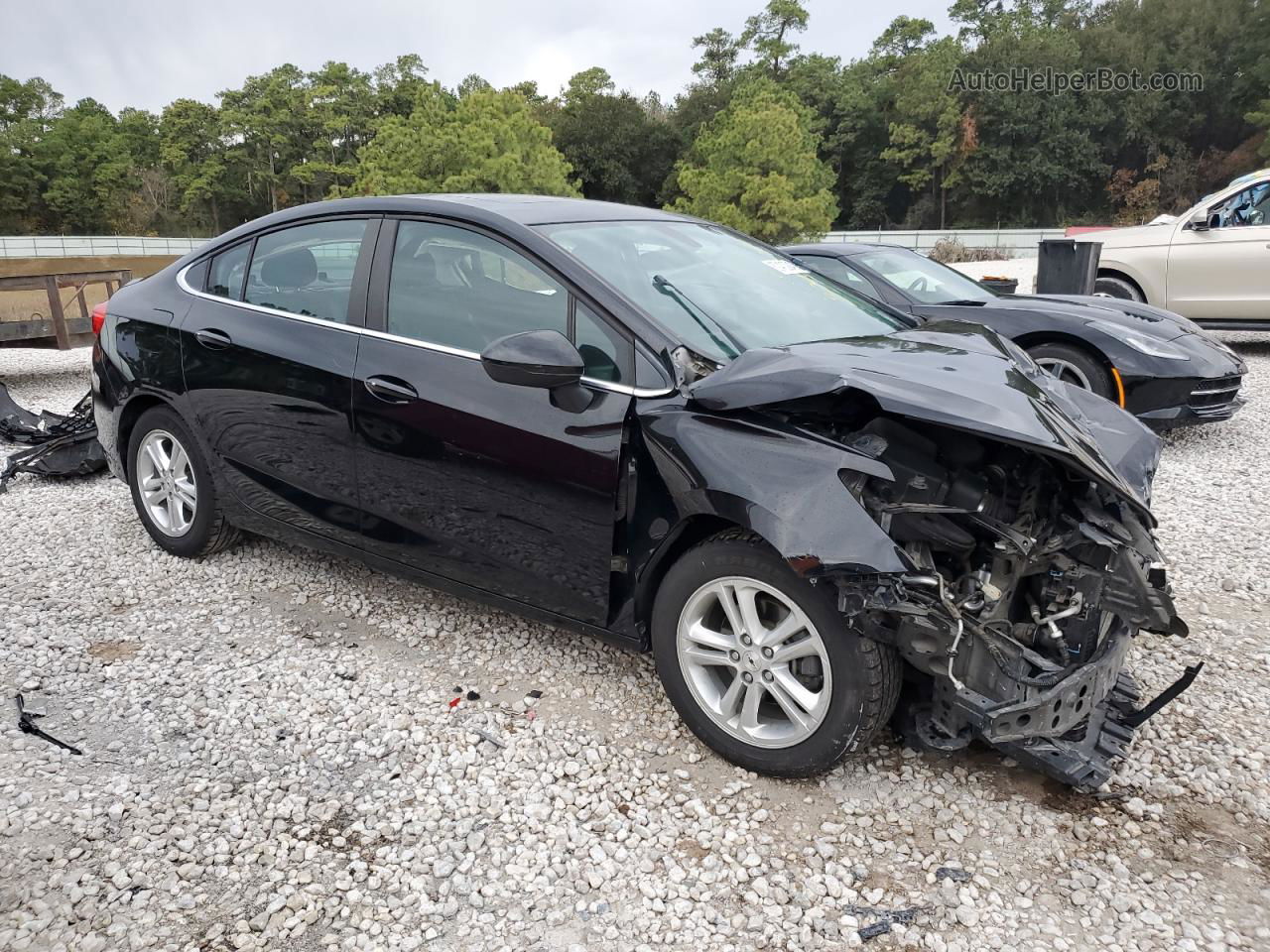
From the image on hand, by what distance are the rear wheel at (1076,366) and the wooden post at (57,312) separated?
876 cm

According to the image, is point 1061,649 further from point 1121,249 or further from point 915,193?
point 915,193

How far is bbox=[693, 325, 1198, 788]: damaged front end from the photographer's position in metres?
2.32

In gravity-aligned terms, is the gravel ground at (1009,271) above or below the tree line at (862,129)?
below

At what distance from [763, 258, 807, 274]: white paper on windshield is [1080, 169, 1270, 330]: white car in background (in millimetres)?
7462

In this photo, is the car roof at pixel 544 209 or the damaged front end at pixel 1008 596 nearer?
the damaged front end at pixel 1008 596

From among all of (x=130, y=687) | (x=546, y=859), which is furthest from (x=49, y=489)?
(x=546, y=859)

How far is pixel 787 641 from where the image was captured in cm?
258

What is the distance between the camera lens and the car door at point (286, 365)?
3400 millimetres

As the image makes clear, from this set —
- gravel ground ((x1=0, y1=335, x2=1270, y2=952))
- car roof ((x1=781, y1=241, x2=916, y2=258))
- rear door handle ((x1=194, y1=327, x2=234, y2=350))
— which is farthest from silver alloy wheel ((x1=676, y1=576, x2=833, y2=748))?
car roof ((x1=781, y1=241, x2=916, y2=258))

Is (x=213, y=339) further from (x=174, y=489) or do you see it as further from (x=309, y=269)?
(x=174, y=489)

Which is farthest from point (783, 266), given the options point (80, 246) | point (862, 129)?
point (862, 129)

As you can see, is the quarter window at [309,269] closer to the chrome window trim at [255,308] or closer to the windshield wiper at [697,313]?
the chrome window trim at [255,308]

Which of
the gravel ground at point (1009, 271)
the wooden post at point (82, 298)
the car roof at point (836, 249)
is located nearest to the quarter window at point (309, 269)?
the car roof at point (836, 249)

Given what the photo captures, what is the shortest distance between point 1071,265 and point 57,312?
398 inches
